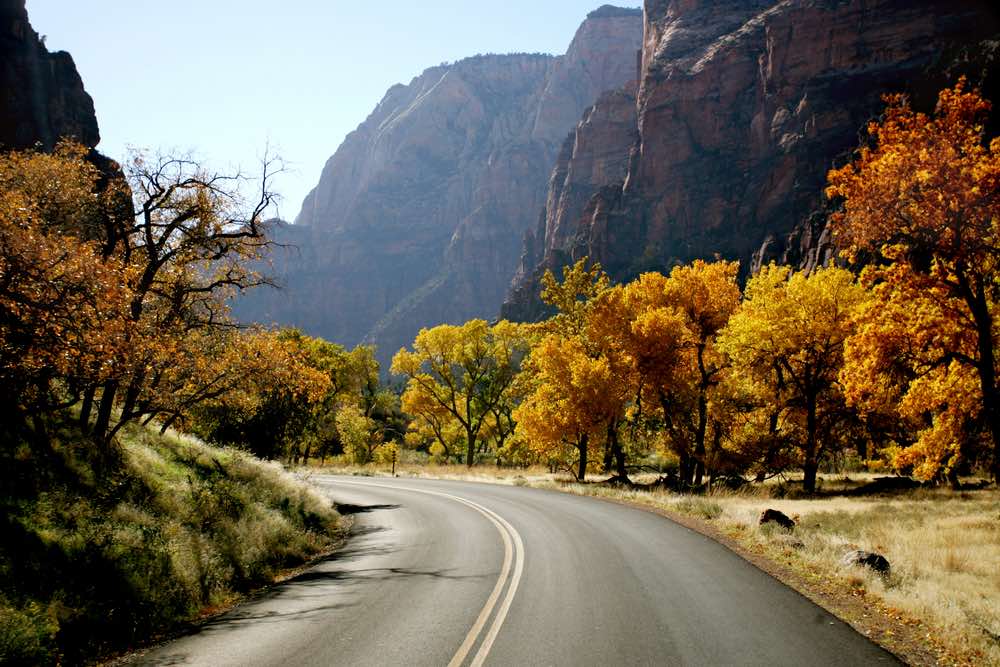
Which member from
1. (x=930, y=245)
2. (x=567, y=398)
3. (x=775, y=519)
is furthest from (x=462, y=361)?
(x=930, y=245)

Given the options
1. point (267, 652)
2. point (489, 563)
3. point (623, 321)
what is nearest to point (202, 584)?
point (267, 652)

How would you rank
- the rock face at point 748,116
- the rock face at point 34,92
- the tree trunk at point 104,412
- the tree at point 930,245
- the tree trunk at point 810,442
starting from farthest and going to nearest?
the rock face at point 748,116
the rock face at point 34,92
the tree trunk at point 810,442
the tree at point 930,245
the tree trunk at point 104,412

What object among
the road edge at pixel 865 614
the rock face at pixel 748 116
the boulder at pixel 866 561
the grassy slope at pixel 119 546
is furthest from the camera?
the rock face at pixel 748 116

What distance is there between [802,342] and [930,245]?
1372cm

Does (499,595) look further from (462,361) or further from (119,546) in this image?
(462,361)

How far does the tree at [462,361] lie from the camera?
156ft

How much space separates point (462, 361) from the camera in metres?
47.6

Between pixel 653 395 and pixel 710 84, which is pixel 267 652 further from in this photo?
pixel 710 84

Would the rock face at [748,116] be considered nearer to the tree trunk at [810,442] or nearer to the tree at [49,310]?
the tree trunk at [810,442]

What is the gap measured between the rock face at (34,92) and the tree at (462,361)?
105 ft

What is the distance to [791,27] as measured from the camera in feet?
388

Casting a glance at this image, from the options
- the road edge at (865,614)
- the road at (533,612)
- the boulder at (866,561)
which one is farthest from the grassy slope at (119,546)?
the boulder at (866,561)

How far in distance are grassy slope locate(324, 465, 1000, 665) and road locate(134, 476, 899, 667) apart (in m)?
0.75

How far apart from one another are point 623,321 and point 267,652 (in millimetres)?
22905
